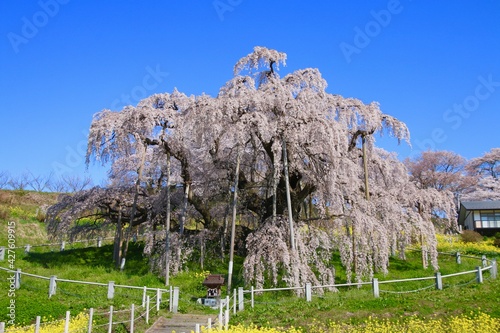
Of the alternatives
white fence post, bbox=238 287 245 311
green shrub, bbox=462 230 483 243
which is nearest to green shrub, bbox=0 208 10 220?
white fence post, bbox=238 287 245 311

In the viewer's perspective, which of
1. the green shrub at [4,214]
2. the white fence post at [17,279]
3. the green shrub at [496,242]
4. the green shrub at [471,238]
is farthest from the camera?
the green shrub at [471,238]

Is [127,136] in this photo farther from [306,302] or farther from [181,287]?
[306,302]

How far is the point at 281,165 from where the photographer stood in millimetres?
20219

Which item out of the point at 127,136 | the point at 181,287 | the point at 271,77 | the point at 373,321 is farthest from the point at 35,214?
the point at 373,321

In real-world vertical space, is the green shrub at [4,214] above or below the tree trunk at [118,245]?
above

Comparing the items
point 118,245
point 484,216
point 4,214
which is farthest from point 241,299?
point 484,216

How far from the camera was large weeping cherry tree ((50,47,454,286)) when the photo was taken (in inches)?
773

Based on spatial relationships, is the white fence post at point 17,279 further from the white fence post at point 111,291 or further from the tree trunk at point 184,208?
the tree trunk at point 184,208

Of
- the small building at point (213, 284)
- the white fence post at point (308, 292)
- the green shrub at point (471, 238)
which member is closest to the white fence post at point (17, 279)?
the small building at point (213, 284)

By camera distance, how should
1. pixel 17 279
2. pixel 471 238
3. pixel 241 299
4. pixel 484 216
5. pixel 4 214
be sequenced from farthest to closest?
pixel 484 216 → pixel 471 238 → pixel 4 214 → pixel 17 279 → pixel 241 299

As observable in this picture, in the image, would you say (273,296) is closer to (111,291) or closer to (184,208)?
(111,291)

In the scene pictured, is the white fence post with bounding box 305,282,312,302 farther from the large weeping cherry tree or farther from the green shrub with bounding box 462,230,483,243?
the green shrub with bounding box 462,230,483,243

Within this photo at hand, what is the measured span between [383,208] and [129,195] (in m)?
15.4

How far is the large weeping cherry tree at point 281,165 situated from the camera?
1962cm
